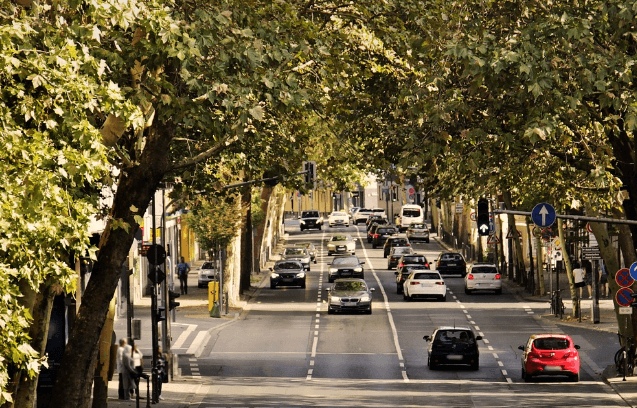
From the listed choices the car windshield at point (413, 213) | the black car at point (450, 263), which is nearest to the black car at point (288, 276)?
the black car at point (450, 263)

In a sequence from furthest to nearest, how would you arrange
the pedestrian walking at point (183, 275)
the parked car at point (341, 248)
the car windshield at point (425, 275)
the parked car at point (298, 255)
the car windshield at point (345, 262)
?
the parked car at point (341, 248), the parked car at point (298, 255), the car windshield at point (345, 262), the pedestrian walking at point (183, 275), the car windshield at point (425, 275)

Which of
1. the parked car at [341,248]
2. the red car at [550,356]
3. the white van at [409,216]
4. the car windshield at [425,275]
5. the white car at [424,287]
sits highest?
the white van at [409,216]

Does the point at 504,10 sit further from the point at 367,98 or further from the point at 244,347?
the point at 244,347

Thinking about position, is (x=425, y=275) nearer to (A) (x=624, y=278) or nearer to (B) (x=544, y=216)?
(A) (x=624, y=278)

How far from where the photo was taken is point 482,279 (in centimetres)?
6059

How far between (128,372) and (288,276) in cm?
3580

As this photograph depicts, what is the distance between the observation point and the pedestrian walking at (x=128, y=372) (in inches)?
1152

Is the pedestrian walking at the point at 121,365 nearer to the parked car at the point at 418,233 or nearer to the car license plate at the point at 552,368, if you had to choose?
the car license plate at the point at 552,368

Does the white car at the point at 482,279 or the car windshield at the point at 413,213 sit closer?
the white car at the point at 482,279

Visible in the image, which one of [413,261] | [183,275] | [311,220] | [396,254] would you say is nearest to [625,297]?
[183,275]

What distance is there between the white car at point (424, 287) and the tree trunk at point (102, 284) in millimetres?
36432

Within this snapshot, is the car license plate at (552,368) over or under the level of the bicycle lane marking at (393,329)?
under

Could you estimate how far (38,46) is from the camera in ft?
Result: 54.2

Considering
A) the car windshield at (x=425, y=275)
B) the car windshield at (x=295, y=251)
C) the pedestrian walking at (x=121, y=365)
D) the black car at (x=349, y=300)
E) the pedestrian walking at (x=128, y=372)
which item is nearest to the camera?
the pedestrian walking at (x=128, y=372)
